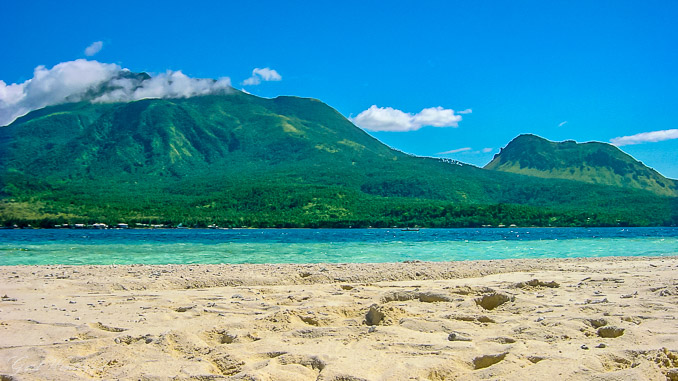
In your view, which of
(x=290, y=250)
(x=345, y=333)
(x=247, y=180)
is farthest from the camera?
(x=247, y=180)

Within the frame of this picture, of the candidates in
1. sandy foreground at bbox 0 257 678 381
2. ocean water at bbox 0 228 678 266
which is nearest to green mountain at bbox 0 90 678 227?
ocean water at bbox 0 228 678 266

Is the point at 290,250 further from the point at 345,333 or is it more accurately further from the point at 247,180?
the point at 247,180

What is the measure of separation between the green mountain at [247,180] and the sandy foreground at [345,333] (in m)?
79.8

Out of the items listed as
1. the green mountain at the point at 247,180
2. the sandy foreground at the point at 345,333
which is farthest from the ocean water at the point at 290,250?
the green mountain at the point at 247,180

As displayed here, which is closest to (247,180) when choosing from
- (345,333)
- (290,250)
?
(290,250)

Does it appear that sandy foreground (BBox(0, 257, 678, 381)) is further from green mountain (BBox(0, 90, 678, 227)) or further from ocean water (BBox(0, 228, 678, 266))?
green mountain (BBox(0, 90, 678, 227))

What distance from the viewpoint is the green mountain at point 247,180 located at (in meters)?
94.3

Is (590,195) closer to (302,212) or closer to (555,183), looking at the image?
(555,183)

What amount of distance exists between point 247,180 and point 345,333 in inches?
4554

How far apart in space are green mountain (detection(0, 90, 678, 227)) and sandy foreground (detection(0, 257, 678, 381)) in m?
79.8

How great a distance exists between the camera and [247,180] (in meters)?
120

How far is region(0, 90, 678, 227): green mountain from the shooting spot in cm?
9431

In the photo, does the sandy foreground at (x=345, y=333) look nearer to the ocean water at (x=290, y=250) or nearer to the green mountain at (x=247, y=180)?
the ocean water at (x=290, y=250)


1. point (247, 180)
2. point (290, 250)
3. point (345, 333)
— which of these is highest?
point (247, 180)
